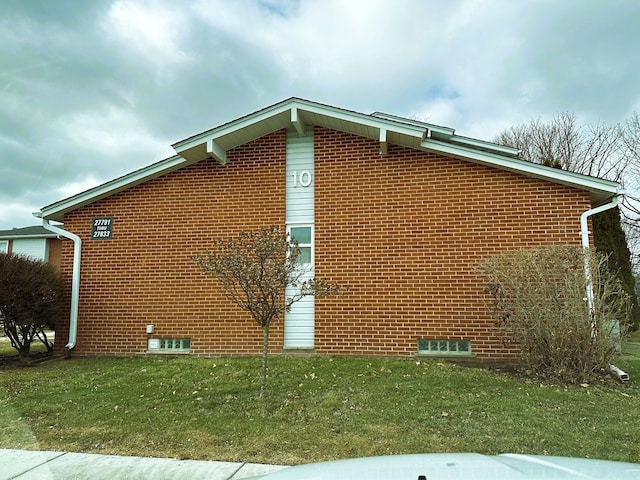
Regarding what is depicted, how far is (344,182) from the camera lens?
9039 mm

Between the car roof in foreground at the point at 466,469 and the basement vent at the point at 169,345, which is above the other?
the car roof in foreground at the point at 466,469

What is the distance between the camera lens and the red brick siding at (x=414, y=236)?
8.22 m

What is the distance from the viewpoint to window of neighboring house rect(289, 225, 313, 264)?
904cm

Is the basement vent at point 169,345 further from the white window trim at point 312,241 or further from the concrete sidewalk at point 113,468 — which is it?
the concrete sidewalk at point 113,468

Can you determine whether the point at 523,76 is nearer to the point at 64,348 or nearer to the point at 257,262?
the point at 257,262

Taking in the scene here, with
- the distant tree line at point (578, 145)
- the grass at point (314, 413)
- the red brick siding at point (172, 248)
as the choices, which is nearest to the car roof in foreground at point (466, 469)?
the grass at point (314, 413)

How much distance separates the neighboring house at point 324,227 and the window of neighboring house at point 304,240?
27 mm

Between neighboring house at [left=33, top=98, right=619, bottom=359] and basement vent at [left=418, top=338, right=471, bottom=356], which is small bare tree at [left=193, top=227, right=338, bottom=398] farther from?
basement vent at [left=418, top=338, right=471, bottom=356]

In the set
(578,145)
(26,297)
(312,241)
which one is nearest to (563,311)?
(312,241)

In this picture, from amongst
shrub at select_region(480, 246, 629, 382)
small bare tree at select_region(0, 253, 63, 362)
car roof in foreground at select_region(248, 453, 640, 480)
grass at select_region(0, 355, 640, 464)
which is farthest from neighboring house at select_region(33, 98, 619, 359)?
car roof in foreground at select_region(248, 453, 640, 480)

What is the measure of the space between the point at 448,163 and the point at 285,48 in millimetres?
5384

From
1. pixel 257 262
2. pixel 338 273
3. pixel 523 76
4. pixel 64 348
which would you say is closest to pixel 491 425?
pixel 257 262

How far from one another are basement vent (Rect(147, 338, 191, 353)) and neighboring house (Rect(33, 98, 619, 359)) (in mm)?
27

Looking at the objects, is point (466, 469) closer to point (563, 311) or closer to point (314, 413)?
point (314, 413)
